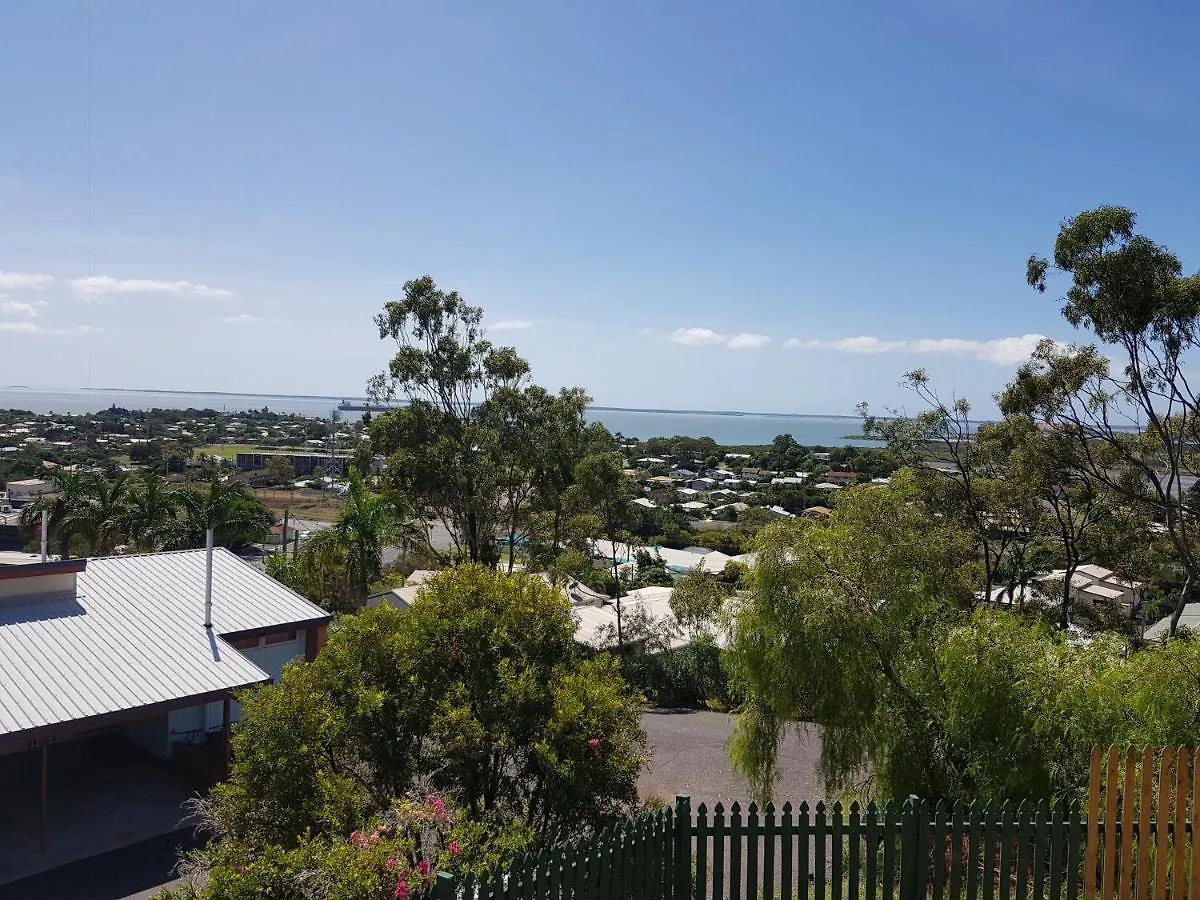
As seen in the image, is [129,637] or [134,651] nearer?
[134,651]

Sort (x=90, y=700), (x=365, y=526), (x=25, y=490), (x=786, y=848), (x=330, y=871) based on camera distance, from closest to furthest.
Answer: (x=330, y=871) < (x=786, y=848) < (x=90, y=700) < (x=365, y=526) < (x=25, y=490)

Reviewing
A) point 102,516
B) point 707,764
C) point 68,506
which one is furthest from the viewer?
point 68,506

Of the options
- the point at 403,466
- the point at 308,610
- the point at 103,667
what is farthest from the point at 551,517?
the point at 103,667

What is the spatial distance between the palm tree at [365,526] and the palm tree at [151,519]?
20.3 ft

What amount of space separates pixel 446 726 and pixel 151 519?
79.0ft

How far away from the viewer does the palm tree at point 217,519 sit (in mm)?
26297

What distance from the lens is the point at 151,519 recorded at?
87.1 feet

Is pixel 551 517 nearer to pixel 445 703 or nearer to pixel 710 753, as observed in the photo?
pixel 710 753

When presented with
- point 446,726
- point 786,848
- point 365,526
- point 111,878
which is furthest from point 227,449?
point 786,848

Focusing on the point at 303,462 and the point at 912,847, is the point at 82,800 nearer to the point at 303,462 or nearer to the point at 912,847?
the point at 912,847

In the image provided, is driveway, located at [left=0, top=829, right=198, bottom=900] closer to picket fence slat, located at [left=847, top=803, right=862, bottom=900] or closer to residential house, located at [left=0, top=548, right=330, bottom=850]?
residential house, located at [left=0, top=548, right=330, bottom=850]

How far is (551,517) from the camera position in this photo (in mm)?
25250

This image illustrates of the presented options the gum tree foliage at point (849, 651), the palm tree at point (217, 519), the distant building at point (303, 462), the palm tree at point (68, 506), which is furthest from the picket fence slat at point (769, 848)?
the distant building at point (303, 462)

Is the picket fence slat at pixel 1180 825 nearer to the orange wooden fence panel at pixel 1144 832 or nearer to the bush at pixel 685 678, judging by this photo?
the orange wooden fence panel at pixel 1144 832
